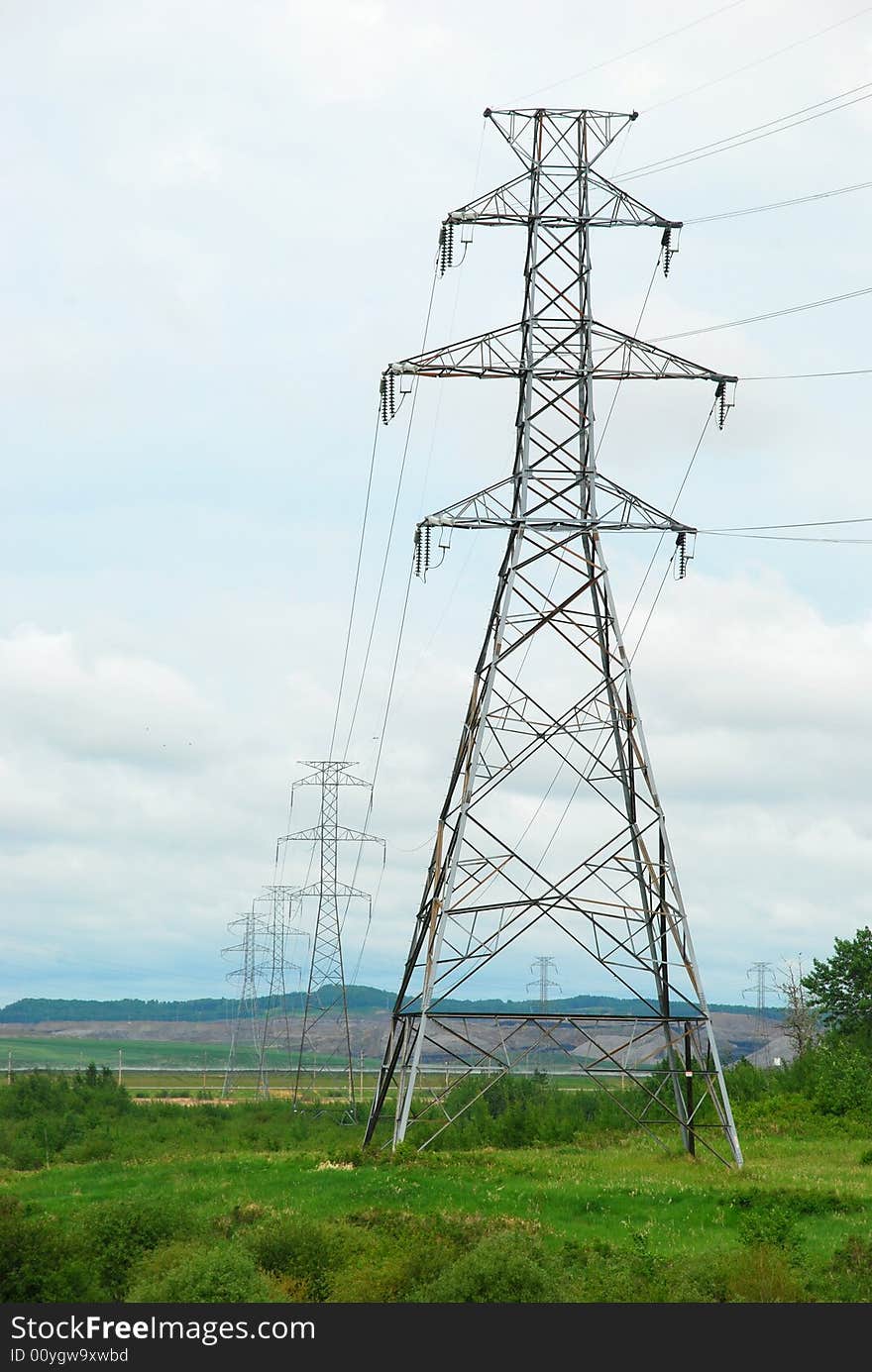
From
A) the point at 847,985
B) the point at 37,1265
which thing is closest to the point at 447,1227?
the point at 37,1265

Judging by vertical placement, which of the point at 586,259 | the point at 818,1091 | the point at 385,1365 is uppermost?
the point at 586,259

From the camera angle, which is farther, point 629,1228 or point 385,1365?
point 629,1228

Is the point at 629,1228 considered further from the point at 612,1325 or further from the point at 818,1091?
the point at 818,1091

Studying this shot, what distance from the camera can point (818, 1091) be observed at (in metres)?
47.2

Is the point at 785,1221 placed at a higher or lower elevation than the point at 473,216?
lower

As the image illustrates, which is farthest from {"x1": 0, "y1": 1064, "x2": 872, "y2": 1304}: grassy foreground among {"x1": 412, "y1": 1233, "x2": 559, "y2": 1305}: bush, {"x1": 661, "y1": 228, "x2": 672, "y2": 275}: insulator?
{"x1": 661, "y1": 228, "x2": 672, "y2": 275}: insulator

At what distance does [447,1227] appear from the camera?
78.3 feet

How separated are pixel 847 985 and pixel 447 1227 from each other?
54.5 metres

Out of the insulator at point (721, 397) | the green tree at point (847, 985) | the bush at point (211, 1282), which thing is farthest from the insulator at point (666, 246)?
the green tree at point (847, 985)

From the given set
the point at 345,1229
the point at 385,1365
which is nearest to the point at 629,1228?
the point at 345,1229

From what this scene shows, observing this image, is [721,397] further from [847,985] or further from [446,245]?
[847,985]

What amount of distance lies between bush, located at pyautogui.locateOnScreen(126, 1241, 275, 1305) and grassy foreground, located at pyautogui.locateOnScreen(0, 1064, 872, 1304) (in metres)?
0.03

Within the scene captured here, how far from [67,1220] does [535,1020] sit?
1003 centimetres

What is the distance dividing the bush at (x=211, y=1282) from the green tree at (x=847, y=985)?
5661cm
